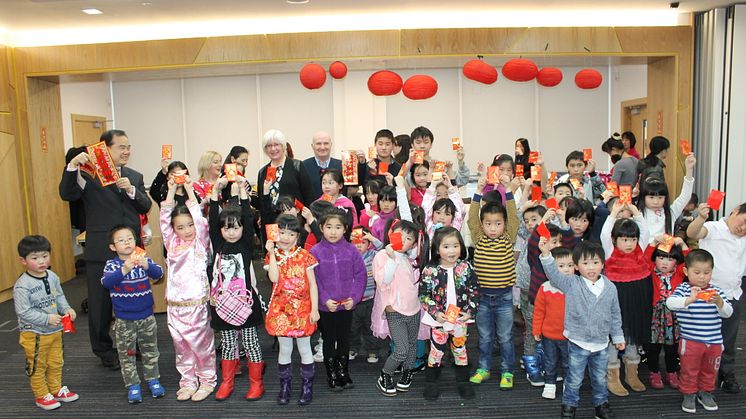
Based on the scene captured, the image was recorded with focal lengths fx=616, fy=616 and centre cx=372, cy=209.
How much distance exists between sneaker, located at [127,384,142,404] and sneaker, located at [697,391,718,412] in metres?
3.18

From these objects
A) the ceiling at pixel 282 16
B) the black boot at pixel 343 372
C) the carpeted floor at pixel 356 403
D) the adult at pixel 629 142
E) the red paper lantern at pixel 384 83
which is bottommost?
the carpeted floor at pixel 356 403

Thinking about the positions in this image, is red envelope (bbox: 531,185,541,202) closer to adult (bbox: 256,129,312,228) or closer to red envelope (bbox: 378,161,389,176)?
red envelope (bbox: 378,161,389,176)

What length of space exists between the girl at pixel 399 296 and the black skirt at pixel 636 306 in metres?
1.16

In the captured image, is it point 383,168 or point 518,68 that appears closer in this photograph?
point 383,168

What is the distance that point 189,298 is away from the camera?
3541mm

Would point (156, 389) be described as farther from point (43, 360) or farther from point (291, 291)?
point (291, 291)

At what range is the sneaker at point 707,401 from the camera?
3.33 meters

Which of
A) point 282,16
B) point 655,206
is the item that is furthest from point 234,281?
point 282,16

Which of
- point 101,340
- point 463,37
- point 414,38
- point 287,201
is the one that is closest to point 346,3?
point 414,38

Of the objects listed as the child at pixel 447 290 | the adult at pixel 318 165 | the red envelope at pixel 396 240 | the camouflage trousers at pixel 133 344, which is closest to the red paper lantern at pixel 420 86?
the adult at pixel 318 165

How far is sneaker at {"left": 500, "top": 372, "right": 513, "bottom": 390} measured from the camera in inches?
144

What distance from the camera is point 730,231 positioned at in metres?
3.52

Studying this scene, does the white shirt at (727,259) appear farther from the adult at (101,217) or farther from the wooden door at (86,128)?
the wooden door at (86,128)

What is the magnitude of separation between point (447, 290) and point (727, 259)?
1.61m
